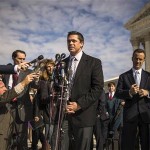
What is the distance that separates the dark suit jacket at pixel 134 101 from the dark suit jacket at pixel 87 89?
45.7 inches

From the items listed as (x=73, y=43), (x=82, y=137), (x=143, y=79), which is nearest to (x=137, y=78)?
(x=143, y=79)

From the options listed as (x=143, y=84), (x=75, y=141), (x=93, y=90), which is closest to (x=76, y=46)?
(x=93, y=90)

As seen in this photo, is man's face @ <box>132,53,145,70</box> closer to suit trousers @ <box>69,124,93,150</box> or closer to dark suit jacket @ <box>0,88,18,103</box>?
suit trousers @ <box>69,124,93,150</box>

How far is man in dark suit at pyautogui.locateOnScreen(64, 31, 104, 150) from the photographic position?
4.45 metres

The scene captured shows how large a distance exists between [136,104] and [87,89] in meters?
1.37

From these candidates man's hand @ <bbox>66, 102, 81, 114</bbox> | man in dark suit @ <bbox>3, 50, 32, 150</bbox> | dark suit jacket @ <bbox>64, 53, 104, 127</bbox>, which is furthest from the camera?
man in dark suit @ <bbox>3, 50, 32, 150</bbox>

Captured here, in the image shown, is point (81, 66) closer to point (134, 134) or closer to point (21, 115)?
point (21, 115)

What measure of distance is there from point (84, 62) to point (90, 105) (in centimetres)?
62

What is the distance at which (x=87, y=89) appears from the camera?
15.1ft

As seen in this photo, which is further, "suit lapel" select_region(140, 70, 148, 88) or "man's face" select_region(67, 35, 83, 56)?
"suit lapel" select_region(140, 70, 148, 88)

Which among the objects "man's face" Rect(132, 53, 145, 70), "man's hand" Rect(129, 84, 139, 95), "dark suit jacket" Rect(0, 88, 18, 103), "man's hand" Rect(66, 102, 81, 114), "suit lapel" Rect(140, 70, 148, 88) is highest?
"man's face" Rect(132, 53, 145, 70)

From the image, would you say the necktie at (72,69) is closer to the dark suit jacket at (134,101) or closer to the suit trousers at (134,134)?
the dark suit jacket at (134,101)

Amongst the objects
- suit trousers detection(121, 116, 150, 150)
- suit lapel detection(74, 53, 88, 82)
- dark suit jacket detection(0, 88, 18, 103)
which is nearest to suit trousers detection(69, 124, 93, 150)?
suit lapel detection(74, 53, 88, 82)

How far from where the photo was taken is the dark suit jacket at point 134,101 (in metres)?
5.57
